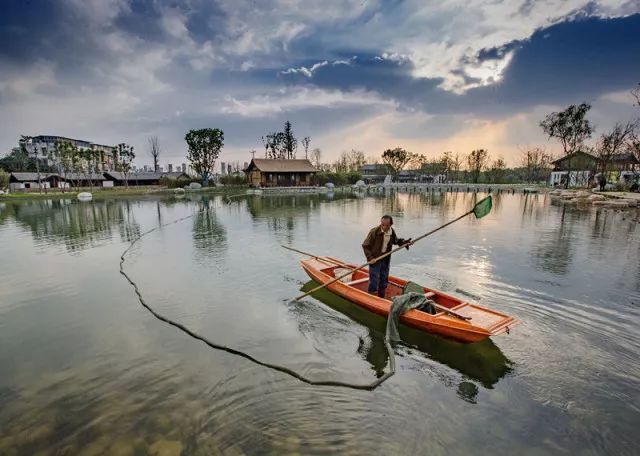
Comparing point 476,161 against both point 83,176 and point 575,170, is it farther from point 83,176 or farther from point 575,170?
point 83,176

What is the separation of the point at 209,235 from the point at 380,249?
1307cm

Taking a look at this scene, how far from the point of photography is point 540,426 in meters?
4.88

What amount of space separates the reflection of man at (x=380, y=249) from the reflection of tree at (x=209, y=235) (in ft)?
27.9

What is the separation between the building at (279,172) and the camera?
59719mm

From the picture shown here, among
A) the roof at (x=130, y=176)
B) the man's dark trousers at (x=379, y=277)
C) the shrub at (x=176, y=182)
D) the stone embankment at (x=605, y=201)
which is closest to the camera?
the man's dark trousers at (x=379, y=277)

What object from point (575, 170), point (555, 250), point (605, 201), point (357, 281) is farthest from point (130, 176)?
point (575, 170)

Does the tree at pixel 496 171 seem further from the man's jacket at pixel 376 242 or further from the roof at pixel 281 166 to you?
the man's jacket at pixel 376 242

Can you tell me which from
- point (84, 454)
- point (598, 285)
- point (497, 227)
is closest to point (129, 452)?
point (84, 454)

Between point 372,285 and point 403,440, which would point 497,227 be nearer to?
point 372,285

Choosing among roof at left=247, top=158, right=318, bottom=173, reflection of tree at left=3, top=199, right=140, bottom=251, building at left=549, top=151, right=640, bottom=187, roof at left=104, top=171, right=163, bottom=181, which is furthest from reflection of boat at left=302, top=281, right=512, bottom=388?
roof at left=104, top=171, right=163, bottom=181

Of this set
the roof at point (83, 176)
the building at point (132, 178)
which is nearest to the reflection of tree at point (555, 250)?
the building at point (132, 178)

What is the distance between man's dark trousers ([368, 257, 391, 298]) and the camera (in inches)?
329

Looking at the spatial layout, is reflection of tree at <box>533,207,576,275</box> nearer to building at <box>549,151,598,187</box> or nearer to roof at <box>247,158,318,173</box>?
building at <box>549,151,598,187</box>

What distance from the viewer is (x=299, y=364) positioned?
6.49 m
